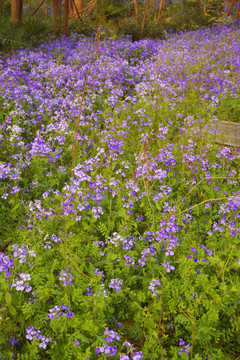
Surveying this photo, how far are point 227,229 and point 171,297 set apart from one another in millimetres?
976

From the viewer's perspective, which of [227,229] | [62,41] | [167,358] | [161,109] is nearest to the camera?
[167,358]

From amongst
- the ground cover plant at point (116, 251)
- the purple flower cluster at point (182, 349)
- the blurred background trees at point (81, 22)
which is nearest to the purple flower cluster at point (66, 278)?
the ground cover plant at point (116, 251)

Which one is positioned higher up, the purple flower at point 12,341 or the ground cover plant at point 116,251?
the ground cover plant at point 116,251

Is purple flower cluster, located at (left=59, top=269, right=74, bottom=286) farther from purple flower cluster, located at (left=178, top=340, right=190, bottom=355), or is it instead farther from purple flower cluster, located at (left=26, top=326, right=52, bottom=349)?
purple flower cluster, located at (left=178, top=340, right=190, bottom=355)

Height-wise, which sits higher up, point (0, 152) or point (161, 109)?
point (161, 109)

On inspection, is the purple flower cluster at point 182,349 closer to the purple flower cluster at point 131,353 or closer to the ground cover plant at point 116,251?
the ground cover plant at point 116,251

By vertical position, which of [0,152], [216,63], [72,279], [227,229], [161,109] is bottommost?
[72,279]

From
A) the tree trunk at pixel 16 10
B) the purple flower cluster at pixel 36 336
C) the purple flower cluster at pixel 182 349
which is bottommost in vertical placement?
the purple flower cluster at pixel 182 349

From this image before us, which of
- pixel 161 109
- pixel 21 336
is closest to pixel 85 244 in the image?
pixel 21 336

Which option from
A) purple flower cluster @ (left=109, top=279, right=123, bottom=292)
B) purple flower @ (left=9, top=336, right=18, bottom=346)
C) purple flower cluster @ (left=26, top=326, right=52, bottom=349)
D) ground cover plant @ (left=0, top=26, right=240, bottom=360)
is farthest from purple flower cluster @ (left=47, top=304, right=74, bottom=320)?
purple flower cluster @ (left=109, top=279, right=123, bottom=292)

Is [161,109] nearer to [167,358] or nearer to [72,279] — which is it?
[72,279]

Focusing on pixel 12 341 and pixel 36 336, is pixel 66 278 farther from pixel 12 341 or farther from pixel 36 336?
pixel 12 341

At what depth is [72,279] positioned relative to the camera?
2.48m

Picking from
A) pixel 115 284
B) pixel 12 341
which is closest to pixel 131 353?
pixel 115 284
